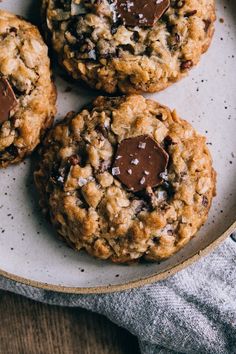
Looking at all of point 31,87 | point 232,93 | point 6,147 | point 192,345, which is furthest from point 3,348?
point 232,93

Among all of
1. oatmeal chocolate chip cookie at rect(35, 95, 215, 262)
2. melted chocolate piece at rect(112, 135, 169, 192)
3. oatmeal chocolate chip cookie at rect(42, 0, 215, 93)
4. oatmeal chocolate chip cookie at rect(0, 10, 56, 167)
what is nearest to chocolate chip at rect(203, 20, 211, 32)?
oatmeal chocolate chip cookie at rect(42, 0, 215, 93)

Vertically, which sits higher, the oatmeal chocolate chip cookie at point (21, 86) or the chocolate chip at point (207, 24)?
the chocolate chip at point (207, 24)

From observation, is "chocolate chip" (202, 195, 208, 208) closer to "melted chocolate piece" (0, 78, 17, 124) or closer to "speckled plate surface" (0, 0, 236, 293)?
"speckled plate surface" (0, 0, 236, 293)

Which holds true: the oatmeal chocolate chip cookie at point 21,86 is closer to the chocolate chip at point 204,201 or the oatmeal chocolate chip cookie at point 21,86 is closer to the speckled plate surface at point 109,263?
the speckled plate surface at point 109,263

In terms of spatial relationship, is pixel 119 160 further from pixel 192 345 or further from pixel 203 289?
pixel 192 345

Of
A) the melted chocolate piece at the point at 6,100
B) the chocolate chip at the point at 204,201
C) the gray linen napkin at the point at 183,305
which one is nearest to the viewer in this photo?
the melted chocolate piece at the point at 6,100

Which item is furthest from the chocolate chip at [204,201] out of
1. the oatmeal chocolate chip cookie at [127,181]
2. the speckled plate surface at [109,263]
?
the speckled plate surface at [109,263]

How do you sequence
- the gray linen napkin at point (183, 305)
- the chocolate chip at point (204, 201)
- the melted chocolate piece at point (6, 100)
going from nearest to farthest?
the melted chocolate piece at point (6, 100)
the chocolate chip at point (204, 201)
the gray linen napkin at point (183, 305)
